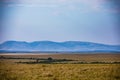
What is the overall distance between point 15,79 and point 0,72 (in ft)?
2.82

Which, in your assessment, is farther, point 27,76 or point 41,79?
point 27,76

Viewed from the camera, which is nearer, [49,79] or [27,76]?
[49,79]

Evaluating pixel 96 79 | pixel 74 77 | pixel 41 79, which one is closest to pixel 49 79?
pixel 41 79

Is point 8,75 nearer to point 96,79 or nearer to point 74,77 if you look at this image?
point 74,77

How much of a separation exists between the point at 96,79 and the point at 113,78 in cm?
68

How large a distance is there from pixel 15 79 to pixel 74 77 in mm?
2252

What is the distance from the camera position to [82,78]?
33.6 feet

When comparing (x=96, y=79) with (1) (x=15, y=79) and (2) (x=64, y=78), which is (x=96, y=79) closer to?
(2) (x=64, y=78)

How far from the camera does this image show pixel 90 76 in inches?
418

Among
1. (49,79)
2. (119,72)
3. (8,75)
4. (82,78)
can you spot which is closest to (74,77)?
(82,78)

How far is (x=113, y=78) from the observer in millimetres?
10102

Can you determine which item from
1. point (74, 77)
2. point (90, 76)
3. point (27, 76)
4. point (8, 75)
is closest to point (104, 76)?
point (90, 76)

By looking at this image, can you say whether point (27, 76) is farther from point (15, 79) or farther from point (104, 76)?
point (104, 76)

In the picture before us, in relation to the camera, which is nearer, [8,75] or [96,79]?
[96,79]
